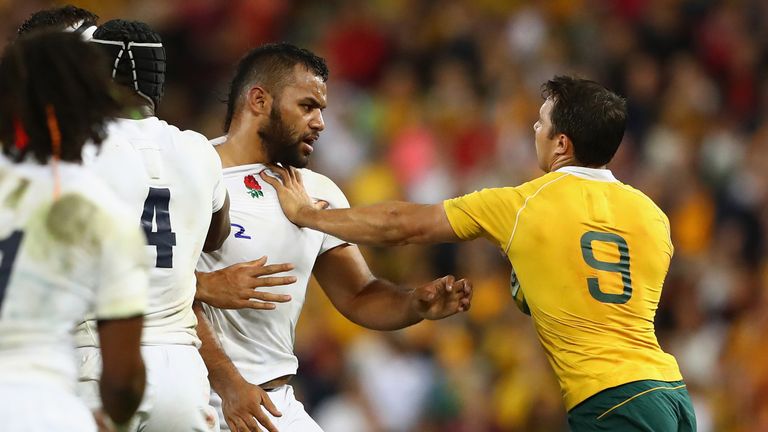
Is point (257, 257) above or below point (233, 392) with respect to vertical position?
above

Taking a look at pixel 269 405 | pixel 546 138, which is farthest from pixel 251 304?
pixel 546 138

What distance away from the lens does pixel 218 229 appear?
4.92 m

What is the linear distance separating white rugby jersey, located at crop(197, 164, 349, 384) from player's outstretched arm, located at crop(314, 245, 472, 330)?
0.24m

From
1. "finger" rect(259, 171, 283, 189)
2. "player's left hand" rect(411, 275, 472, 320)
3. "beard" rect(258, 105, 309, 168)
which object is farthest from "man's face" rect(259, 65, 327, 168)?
"player's left hand" rect(411, 275, 472, 320)

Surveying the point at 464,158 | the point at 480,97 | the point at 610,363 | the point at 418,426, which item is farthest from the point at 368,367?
the point at 610,363

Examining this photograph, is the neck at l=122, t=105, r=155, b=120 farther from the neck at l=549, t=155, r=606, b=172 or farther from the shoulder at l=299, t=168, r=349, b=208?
the neck at l=549, t=155, r=606, b=172

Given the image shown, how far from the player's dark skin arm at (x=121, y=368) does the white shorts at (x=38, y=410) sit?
0.50 feet

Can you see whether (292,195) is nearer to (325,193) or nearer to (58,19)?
(325,193)

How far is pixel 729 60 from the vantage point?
11.4 metres

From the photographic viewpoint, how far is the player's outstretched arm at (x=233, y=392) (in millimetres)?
4977

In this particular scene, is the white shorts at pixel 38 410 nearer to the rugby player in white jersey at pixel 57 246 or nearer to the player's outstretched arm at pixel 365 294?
the rugby player in white jersey at pixel 57 246

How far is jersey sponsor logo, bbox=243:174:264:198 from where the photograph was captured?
17.7 ft

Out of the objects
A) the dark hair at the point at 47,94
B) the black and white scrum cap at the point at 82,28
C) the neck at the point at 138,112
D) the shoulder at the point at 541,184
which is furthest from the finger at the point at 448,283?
the dark hair at the point at 47,94

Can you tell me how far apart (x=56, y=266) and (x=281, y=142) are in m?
2.38
